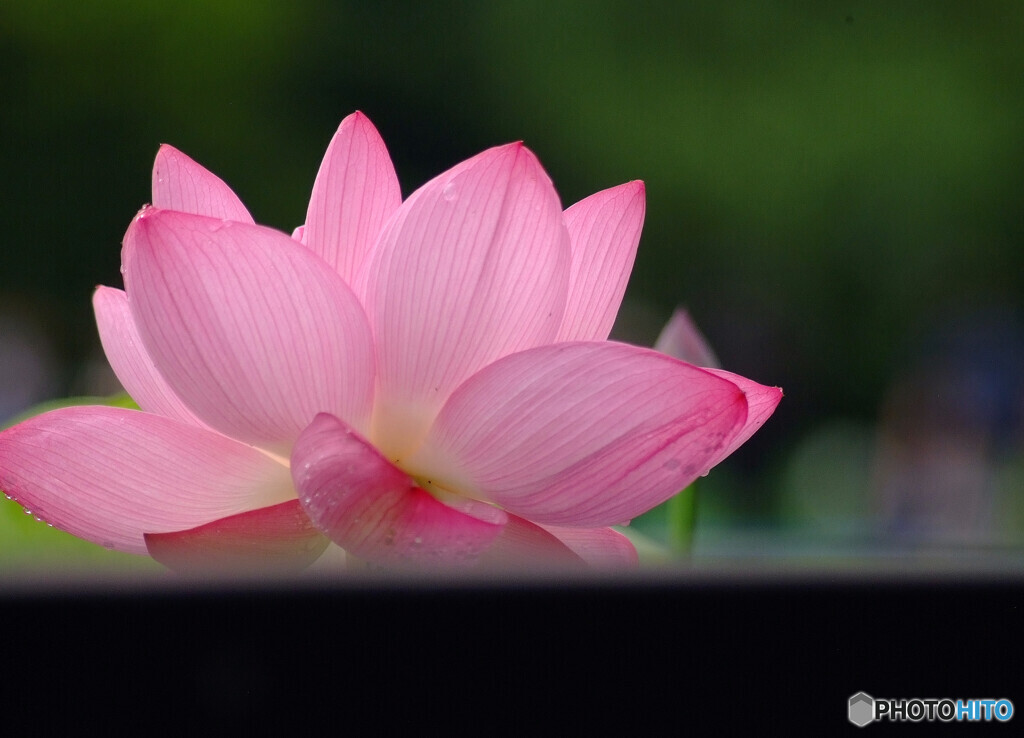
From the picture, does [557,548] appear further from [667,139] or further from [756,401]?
[667,139]

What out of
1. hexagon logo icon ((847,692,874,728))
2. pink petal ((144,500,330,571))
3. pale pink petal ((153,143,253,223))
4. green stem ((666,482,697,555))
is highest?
pale pink petal ((153,143,253,223))

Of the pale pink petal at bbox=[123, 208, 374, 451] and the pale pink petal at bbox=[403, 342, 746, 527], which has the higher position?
the pale pink petal at bbox=[123, 208, 374, 451]

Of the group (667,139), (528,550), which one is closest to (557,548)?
(528,550)

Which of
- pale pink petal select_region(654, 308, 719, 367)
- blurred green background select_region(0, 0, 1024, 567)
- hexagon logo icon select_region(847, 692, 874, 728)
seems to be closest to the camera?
hexagon logo icon select_region(847, 692, 874, 728)

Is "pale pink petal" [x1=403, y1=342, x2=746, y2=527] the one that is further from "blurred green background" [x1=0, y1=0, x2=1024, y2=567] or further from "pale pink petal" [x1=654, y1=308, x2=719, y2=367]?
"blurred green background" [x1=0, y1=0, x2=1024, y2=567]

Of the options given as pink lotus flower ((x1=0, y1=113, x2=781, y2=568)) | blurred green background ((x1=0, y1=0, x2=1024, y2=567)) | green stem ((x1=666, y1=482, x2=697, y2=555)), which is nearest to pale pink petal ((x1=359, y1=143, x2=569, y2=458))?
pink lotus flower ((x1=0, y1=113, x2=781, y2=568))

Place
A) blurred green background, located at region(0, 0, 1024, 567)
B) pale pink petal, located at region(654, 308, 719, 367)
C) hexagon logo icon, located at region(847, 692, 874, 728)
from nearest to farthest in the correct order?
hexagon logo icon, located at region(847, 692, 874, 728), pale pink petal, located at region(654, 308, 719, 367), blurred green background, located at region(0, 0, 1024, 567)

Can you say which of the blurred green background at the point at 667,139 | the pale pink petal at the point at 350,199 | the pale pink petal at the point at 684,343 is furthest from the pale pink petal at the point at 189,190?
the blurred green background at the point at 667,139

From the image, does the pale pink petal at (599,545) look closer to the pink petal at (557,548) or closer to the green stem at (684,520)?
the pink petal at (557,548)
